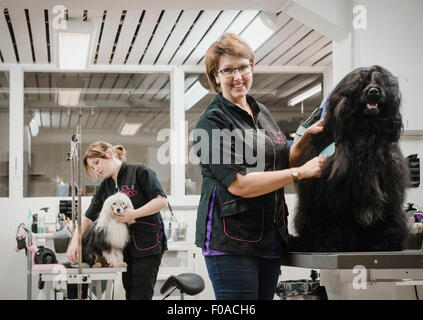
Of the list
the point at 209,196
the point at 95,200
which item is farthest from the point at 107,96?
the point at 209,196

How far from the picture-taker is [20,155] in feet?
19.5

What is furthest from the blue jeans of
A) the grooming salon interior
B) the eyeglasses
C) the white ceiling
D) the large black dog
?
the white ceiling

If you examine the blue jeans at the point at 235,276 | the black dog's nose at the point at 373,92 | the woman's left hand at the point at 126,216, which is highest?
the black dog's nose at the point at 373,92

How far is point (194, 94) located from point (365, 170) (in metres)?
4.77

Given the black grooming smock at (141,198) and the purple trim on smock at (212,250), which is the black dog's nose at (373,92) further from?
the black grooming smock at (141,198)

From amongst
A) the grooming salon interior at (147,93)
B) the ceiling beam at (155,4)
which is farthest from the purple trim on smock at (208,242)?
the ceiling beam at (155,4)

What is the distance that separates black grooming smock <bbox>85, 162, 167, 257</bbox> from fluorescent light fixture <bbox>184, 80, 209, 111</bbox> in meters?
2.98

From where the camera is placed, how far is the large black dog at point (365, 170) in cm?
162

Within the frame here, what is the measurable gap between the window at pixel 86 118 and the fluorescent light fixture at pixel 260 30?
148 centimetres

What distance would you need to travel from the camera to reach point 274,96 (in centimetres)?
655

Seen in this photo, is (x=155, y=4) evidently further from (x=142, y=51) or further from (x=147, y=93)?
(x=147, y=93)

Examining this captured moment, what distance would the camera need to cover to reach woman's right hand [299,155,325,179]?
1.61 m

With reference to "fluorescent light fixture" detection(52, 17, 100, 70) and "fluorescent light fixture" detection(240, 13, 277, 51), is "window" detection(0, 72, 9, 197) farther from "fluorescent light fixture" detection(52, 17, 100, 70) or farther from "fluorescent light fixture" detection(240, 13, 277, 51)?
"fluorescent light fixture" detection(240, 13, 277, 51)

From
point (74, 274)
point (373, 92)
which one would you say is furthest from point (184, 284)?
point (74, 274)
